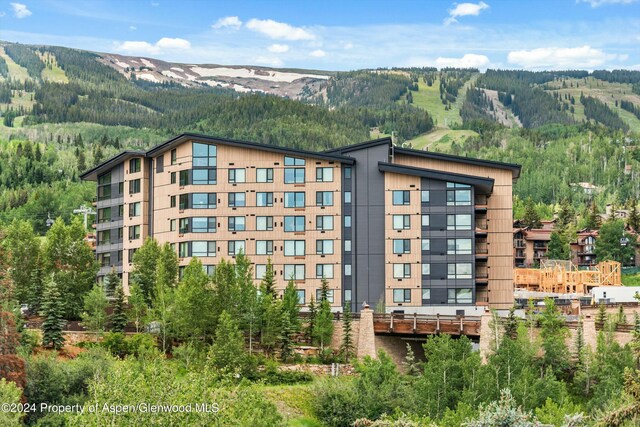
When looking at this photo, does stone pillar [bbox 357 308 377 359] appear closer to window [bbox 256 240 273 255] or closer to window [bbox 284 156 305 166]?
window [bbox 256 240 273 255]

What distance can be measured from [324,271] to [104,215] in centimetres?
2250

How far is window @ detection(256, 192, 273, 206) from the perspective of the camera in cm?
8788

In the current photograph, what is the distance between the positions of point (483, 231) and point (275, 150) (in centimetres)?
1765

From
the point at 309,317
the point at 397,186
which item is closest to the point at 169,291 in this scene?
the point at 309,317

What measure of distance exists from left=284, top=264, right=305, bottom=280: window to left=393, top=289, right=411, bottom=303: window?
7323mm

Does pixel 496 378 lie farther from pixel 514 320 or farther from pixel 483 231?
pixel 483 231

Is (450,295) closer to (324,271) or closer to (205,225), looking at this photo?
(324,271)

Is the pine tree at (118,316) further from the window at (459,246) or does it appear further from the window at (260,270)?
the window at (459,246)

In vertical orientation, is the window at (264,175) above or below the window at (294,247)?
above

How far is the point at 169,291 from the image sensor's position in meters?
73.5

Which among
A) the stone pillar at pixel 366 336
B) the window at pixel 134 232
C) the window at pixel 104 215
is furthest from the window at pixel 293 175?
the window at pixel 104 215

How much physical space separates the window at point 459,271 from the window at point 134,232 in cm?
2612

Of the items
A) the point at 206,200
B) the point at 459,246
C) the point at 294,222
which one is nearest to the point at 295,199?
the point at 294,222

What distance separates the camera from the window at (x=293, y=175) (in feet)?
287
